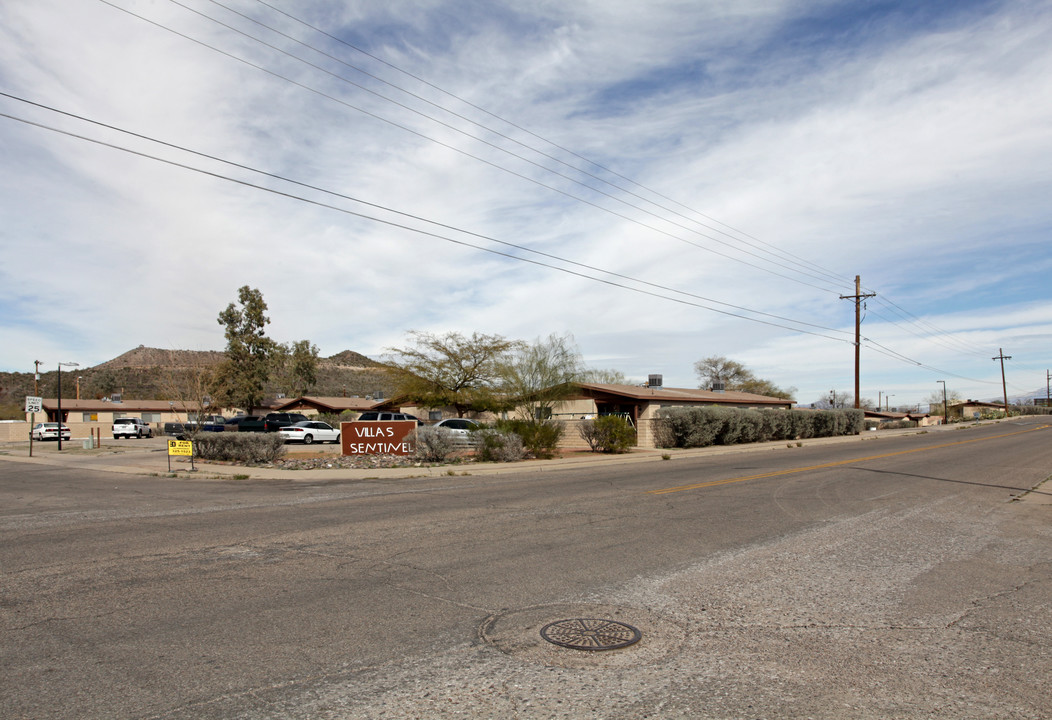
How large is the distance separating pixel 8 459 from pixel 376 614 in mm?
33993

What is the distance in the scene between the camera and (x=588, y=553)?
27.9ft

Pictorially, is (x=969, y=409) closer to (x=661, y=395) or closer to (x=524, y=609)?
(x=661, y=395)

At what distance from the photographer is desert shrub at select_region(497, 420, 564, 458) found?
26078mm

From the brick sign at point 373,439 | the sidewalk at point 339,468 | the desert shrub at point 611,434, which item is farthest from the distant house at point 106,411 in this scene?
the desert shrub at point 611,434

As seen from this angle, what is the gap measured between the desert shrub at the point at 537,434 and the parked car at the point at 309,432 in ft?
56.9

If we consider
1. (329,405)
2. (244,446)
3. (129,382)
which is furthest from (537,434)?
(129,382)

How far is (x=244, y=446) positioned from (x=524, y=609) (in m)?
20.9

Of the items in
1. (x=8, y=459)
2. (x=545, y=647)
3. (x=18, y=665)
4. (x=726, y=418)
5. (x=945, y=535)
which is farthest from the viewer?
(x=726, y=418)

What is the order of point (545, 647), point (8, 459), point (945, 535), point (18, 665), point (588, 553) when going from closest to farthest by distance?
1. point (18, 665)
2. point (545, 647)
3. point (588, 553)
4. point (945, 535)
5. point (8, 459)

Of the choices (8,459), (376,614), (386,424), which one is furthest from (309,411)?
(376,614)

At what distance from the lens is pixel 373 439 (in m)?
25.4

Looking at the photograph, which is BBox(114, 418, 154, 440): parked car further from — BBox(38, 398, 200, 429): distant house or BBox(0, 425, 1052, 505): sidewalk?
BBox(0, 425, 1052, 505): sidewalk

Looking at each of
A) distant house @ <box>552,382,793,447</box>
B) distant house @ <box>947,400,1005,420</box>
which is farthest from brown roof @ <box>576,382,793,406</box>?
distant house @ <box>947,400,1005,420</box>

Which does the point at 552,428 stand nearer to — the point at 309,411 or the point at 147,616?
the point at 147,616
